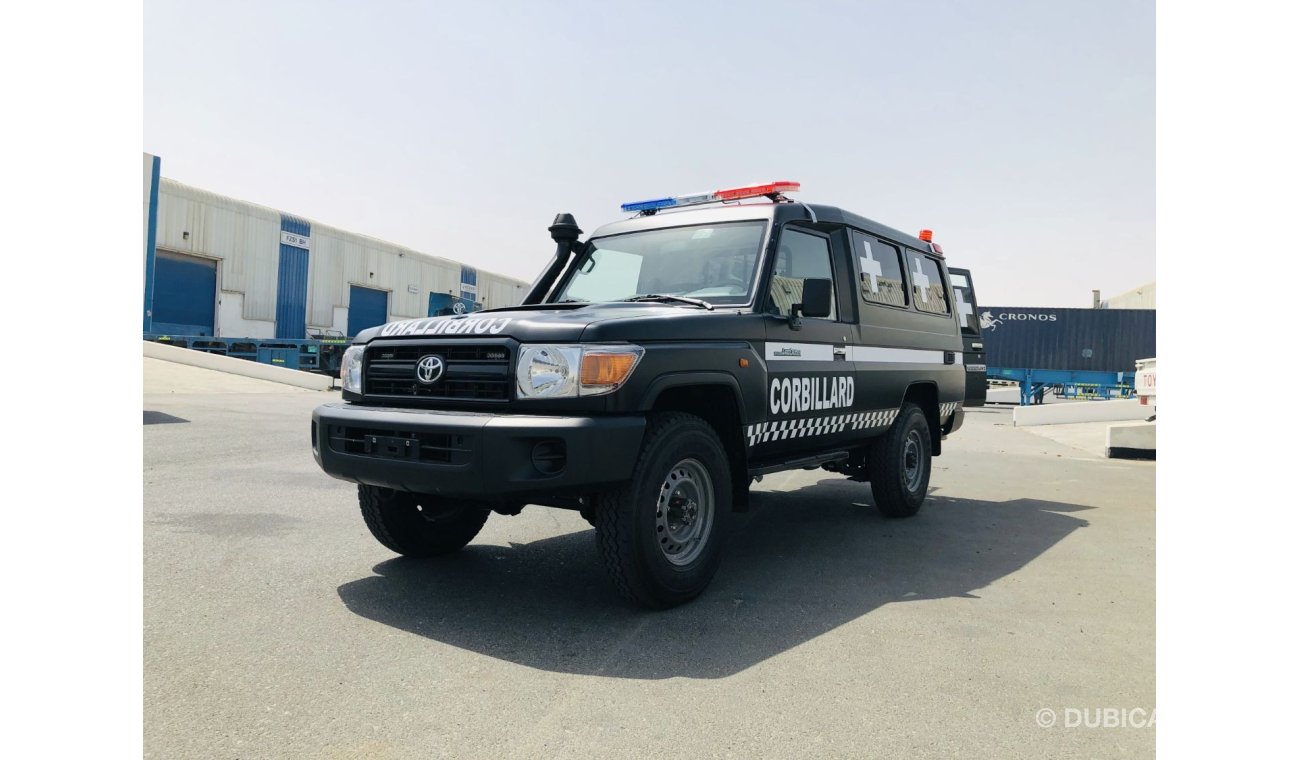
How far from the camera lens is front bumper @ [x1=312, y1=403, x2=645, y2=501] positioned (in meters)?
3.40

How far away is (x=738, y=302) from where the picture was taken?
4.48 m

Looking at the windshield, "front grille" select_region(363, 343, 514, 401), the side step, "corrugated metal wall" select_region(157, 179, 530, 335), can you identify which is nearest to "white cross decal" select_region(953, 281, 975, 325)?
the side step

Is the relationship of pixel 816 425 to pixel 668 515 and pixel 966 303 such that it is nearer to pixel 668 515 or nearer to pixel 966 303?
pixel 668 515

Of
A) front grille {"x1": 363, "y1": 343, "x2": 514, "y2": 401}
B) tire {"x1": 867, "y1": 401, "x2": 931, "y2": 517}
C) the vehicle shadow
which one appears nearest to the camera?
the vehicle shadow

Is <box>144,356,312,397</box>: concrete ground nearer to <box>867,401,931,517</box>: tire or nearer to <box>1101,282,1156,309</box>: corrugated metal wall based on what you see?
<box>867,401,931,517</box>: tire

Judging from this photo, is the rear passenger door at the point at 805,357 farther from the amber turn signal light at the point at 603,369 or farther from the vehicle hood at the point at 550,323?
the amber turn signal light at the point at 603,369

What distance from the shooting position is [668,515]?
3.96 metres

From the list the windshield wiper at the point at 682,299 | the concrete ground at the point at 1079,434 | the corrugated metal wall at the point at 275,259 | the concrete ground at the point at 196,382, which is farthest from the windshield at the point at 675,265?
the corrugated metal wall at the point at 275,259

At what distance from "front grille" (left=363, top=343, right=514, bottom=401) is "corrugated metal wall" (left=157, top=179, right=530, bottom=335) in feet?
66.2

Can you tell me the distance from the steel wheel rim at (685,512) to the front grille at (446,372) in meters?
0.91

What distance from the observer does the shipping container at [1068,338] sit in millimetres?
26125

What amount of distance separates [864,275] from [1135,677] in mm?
3221
